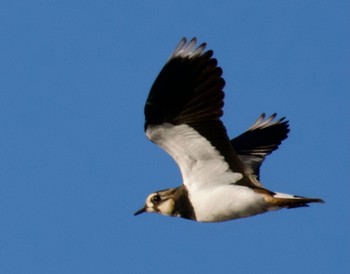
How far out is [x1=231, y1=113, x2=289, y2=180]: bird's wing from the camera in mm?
16156

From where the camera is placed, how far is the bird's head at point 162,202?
14.3 m

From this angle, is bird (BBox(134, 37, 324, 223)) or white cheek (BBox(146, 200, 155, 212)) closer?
bird (BBox(134, 37, 324, 223))

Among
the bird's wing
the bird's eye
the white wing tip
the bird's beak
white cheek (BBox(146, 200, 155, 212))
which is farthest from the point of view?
the bird's wing

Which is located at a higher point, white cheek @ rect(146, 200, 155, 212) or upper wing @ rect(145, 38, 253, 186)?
upper wing @ rect(145, 38, 253, 186)

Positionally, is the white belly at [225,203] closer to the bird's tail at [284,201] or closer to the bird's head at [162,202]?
the bird's tail at [284,201]

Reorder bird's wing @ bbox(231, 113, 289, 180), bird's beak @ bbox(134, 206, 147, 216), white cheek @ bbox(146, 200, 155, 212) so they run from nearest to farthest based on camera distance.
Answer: white cheek @ bbox(146, 200, 155, 212)
bird's beak @ bbox(134, 206, 147, 216)
bird's wing @ bbox(231, 113, 289, 180)

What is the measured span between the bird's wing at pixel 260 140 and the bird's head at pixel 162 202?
1922 millimetres

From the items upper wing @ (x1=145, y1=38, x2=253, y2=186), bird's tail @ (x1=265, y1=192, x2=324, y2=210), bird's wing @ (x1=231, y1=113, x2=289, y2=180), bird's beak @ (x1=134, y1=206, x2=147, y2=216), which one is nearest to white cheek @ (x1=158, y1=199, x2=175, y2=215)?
bird's beak @ (x1=134, y1=206, x2=147, y2=216)

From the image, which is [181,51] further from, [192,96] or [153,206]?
[153,206]

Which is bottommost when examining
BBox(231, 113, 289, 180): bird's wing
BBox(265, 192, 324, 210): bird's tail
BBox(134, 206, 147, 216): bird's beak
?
BBox(265, 192, 324, 210): bird's tail

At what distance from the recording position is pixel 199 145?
1363 cm

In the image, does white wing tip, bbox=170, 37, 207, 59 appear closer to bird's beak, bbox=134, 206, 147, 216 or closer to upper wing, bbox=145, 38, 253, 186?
upper wing, bbox=145, 38, 253, 186

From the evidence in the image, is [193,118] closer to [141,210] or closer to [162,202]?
[162,202]

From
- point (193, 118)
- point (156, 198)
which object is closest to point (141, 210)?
point (156, 198)
